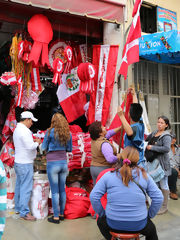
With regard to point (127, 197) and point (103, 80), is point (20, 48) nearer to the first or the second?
point (103, 80)

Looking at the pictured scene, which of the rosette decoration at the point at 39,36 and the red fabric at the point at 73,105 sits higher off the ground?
the rosette decoration at the point at 39,36

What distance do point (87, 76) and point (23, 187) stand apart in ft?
→ 7.71

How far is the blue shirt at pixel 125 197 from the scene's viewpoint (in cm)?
266

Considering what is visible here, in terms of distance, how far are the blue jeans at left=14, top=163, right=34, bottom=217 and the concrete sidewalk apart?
20 centimetres

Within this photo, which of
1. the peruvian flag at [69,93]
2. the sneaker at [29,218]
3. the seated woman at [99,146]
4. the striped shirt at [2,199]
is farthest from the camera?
the peruvian flag at [69,93]

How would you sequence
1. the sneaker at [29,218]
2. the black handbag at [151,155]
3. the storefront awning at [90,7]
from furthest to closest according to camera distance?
the black handbag at [151,155] → the storefront awning at [90,7] → the sneaker at [29,218]

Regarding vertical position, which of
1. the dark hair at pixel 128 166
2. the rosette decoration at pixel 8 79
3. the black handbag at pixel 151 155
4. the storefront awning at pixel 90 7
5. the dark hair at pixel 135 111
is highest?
the storefront awning at pixel 90 7

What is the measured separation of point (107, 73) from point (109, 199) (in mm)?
3208

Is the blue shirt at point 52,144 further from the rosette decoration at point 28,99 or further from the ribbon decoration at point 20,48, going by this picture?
the ribbon decoration at point 20,48

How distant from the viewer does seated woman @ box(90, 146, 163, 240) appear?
2.66m

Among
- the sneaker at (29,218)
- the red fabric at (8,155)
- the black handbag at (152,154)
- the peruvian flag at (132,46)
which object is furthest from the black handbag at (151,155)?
the red fabric at (8,155)

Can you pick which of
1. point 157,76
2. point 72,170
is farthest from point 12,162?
point 157,76

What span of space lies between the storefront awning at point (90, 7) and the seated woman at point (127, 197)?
3231mm

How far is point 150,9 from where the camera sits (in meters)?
7.18
